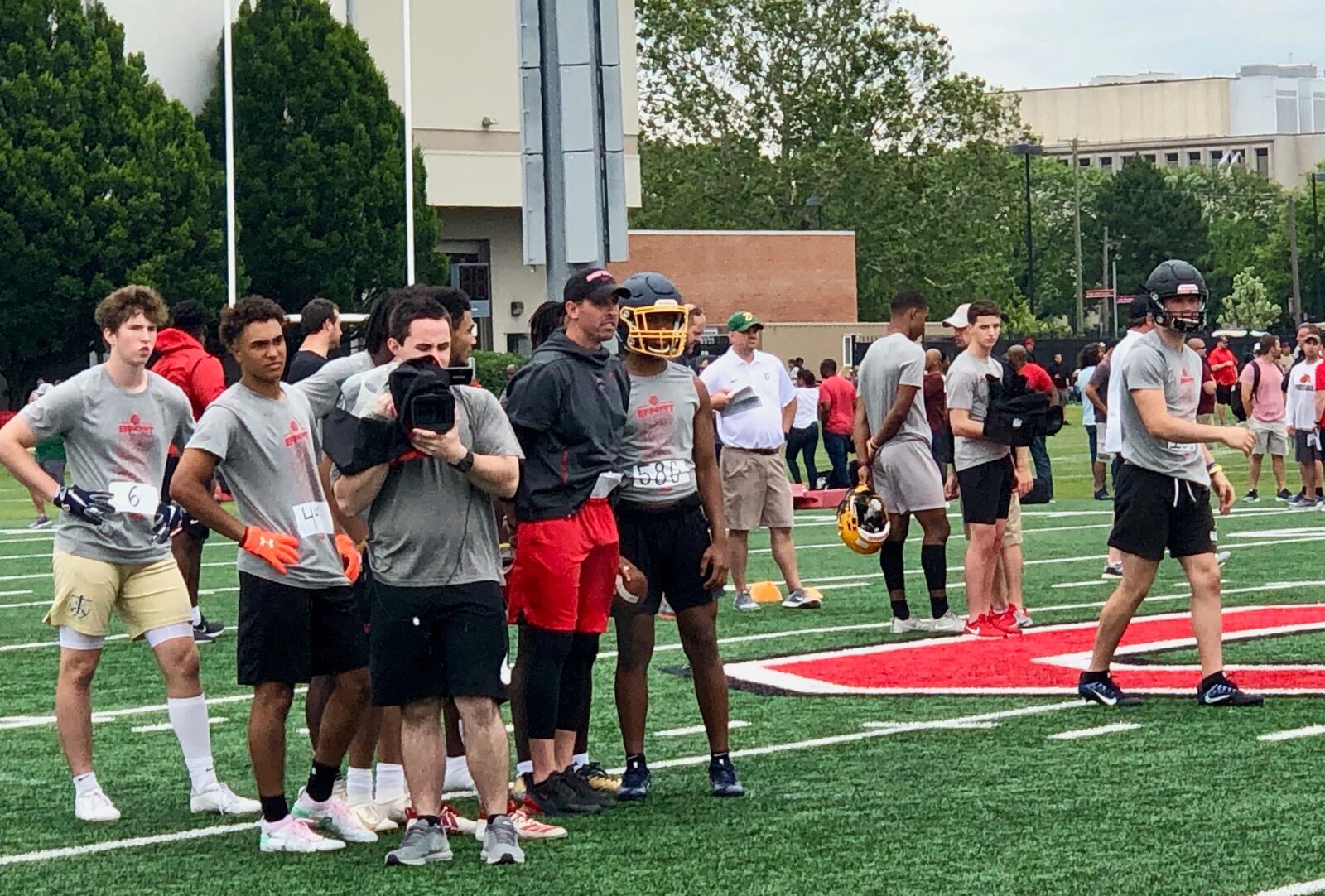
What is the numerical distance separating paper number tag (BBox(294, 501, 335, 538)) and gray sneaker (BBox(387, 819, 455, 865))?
113 centimetres

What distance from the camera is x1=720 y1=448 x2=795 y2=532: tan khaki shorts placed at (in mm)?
15016

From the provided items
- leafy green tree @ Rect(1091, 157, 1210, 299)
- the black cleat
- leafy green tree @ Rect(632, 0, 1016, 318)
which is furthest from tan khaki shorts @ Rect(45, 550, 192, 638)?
leafy green tree @ Rect(1091, 157, 1210, 299)


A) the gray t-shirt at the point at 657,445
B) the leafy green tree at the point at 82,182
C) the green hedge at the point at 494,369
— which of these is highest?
the leafy green tree at the point at 82,182

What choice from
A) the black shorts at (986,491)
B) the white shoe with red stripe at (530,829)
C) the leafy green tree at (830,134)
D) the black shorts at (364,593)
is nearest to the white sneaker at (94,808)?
the black shorts at (364,593)

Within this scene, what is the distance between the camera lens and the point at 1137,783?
8.05 meters

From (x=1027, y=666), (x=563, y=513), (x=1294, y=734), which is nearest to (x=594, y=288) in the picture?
(x=563, y=513)

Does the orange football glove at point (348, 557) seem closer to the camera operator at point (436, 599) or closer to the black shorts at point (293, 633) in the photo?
the black shorts at point (293, 633)

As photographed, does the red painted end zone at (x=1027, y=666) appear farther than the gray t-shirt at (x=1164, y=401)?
Yes

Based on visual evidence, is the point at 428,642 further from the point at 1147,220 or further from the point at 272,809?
the point at 1147,220

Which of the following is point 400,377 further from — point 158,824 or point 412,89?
point 412,89

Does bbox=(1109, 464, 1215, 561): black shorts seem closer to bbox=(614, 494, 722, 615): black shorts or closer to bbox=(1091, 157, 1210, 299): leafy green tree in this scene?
bbox=(614, 494, 722, 615): black shorts

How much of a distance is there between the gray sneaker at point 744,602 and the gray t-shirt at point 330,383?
6.76 m

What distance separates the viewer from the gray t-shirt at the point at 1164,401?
9.62 meters

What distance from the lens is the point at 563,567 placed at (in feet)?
25.1
